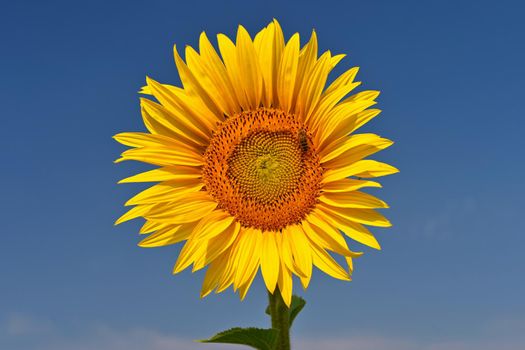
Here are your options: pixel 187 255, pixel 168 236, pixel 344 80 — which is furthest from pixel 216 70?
pixel 187 255

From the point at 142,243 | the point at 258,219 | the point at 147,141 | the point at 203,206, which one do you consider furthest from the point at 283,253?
the point at 147,141

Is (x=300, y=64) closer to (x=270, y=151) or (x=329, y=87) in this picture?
(x=329, y=87)

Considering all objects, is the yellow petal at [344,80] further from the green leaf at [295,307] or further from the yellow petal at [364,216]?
the green leaf at [295,307]

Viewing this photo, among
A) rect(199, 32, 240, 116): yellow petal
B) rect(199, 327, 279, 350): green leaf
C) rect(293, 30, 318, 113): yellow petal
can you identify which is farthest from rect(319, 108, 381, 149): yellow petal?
rect(199, 327, 279, 350): green leaf

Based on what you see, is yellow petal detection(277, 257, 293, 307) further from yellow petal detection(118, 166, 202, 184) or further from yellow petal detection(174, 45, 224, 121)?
yellow petal detection(174, 45, 224, 121)

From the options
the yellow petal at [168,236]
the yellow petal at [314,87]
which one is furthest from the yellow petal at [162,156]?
the yellow petal at [314,87]

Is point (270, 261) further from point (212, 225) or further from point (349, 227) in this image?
point (349, 227)
